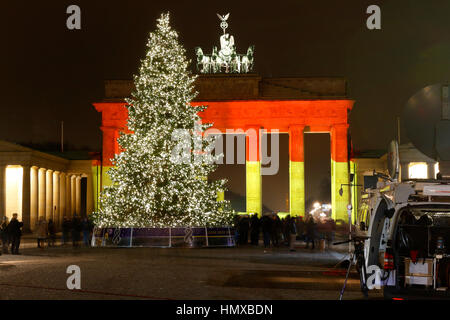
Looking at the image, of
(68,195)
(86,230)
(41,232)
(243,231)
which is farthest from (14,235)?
(68,195)

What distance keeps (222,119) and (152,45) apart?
1351 inches

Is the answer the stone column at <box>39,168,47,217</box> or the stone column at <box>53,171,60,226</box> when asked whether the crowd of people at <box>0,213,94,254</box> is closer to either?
the stone column at <box>39,168,47,217</box>

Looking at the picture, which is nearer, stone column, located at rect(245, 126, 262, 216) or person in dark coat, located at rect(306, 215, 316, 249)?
person in dark coat, located at rect(306, 215, 316, 249)

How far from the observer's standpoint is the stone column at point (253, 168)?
2781 inches

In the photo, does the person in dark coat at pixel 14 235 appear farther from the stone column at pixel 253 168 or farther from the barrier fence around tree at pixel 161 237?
the stone column at pixel 253 168

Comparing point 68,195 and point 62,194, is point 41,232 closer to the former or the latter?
point 62,194

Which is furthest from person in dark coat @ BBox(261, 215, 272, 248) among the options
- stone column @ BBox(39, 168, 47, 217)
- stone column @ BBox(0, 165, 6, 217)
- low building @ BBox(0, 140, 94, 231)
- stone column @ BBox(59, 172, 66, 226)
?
stone column @ BBox(59, 172, 66, 226)

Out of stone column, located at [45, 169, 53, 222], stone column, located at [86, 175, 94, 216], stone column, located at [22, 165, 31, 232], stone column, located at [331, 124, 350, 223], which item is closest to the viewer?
stone column, located at [22, 165, 31, 232]

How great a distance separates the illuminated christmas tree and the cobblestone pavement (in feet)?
18.0

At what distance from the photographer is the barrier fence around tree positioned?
34.8 metres

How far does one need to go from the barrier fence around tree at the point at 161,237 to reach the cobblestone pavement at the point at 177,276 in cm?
419

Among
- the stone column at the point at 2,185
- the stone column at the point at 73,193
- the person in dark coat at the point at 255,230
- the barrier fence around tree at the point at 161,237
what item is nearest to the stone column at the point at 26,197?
the stone column at the point at 2,185

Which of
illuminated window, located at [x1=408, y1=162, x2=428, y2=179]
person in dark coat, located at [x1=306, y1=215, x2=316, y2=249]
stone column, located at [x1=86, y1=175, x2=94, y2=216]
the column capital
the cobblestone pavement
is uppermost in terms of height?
the column capital
